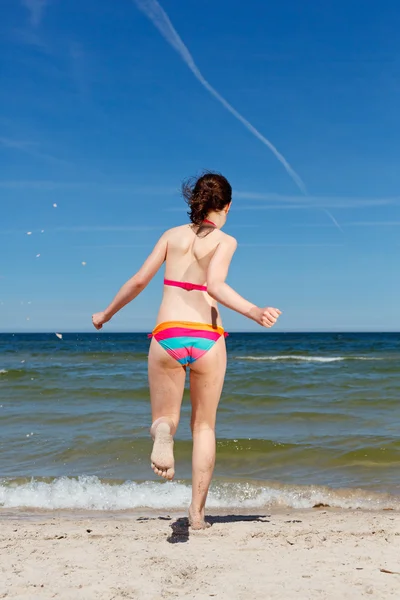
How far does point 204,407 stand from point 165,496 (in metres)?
2.34

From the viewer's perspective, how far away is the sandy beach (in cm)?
299

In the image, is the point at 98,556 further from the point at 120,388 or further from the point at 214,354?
the point at 120,388

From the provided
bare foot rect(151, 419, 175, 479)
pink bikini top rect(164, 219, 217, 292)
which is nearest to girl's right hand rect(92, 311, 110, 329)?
pink bikini top rect(164, 219, 217, 292)

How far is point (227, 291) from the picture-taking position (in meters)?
3.46

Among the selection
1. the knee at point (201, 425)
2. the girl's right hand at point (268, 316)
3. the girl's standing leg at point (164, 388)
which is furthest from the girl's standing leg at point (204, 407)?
the girl's right hand at point (268, 316)

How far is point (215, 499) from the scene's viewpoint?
576 centimetres

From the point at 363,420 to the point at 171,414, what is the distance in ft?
21.1

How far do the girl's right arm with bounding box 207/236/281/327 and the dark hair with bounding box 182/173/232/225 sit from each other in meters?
0.22

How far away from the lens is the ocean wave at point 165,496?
5605mm

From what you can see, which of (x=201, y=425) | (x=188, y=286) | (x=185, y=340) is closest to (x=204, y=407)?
(x=201, y=425)

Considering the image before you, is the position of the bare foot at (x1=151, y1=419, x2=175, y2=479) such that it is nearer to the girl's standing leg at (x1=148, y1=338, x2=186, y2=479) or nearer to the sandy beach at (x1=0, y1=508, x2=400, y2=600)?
the girl's standing leg at (x1=148, y1=338, x2=186, y2=479)

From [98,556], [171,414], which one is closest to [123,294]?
[171,414]

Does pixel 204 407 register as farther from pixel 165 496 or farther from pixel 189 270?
pixel 165 496

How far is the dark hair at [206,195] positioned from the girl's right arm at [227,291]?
0.72 ft
